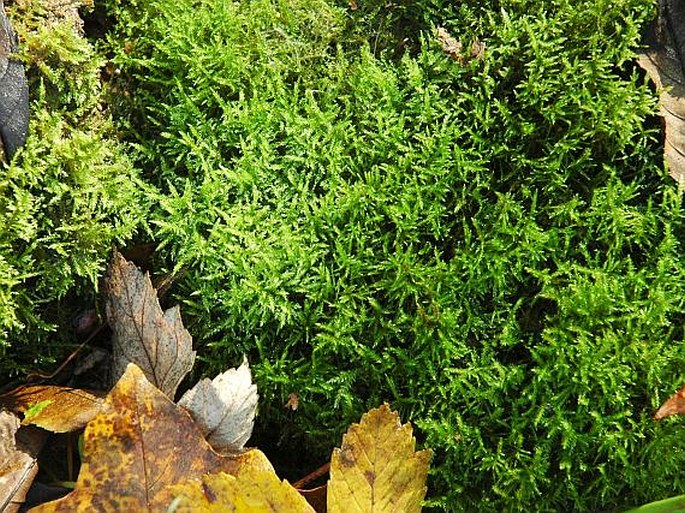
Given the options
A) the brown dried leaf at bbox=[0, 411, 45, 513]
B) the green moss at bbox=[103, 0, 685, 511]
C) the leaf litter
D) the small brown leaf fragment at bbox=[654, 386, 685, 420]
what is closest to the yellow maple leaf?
the leaf litter

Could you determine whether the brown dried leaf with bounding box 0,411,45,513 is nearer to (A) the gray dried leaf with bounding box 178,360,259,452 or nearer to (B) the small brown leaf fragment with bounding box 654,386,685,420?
(A) the gray dried leaf with bounding box 178,360,259,452

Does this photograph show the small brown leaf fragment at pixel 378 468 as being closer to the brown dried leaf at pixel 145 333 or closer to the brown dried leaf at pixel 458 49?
the brown dried leaf at pixel 145 333

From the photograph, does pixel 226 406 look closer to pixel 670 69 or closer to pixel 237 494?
pixel 237 494

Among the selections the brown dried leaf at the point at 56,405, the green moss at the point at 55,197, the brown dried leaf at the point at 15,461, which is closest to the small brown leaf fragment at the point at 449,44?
the green moss at the point at 55,197

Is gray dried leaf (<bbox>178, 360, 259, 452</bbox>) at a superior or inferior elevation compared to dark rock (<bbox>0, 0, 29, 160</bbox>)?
inferior

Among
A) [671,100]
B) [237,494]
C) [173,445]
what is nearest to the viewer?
[237,494]

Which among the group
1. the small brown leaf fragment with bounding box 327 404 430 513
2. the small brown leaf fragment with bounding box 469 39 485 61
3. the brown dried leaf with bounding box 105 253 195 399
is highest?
the small brown leaf fragment with bounding box 469 39 485 61

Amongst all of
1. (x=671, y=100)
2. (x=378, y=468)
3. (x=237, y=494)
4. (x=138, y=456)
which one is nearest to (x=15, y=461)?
(x=138, y=456)
